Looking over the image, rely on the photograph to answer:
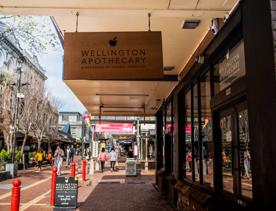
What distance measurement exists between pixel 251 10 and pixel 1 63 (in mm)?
30377

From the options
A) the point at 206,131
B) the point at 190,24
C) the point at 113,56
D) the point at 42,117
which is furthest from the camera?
the point at 42,117

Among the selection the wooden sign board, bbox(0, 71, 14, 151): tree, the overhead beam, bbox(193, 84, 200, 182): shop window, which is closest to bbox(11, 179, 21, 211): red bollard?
the wooden sign board

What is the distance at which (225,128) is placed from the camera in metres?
6.08

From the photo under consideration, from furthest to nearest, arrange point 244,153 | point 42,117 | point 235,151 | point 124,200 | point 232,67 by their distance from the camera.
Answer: point 42,117 < point 124,200 < point 232,67 < point 235,151 < point 244,153

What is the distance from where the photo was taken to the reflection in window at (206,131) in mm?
6907

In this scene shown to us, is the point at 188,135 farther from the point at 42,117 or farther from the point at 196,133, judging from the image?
the point at 42,117

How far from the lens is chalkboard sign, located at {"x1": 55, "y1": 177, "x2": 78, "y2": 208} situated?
9463 millimetres

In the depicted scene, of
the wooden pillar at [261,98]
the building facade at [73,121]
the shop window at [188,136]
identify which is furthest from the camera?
the building facade at [73,121]

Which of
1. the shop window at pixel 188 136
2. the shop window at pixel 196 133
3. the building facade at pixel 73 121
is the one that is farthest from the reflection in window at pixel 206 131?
the building facade at pixel 73 121

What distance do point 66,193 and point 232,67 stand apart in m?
5.87

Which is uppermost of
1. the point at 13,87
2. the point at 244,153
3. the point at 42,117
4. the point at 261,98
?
the point at 13,87

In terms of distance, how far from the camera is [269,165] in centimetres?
374

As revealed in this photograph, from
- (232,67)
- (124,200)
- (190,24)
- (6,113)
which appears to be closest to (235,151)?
(232,67)

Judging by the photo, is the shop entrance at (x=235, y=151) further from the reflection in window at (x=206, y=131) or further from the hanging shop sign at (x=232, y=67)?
the reflection in window at (x=206, y=131)
